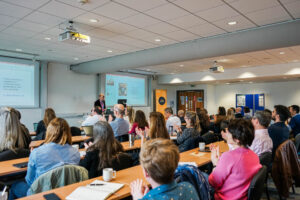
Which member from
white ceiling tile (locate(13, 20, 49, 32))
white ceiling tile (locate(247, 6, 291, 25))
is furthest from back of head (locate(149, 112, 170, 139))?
white ceiling tile (locate(13, 20, 49, 32))

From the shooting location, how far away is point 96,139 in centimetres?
236

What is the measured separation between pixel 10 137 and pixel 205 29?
3.98 m

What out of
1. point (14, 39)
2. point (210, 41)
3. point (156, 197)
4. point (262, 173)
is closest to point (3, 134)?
point (156, 197)

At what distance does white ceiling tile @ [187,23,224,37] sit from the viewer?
14.9 feet

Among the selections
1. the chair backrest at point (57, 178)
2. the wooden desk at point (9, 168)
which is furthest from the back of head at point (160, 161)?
the wooden desk at point (9, 168)

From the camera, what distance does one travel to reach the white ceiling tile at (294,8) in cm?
352

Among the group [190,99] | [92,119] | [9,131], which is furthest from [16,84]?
[190,99]

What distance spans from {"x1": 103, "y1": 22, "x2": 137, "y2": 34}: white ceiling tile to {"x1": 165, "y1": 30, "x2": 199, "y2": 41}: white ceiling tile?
36.7 inches

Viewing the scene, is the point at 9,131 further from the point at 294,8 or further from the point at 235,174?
the point at 294,8

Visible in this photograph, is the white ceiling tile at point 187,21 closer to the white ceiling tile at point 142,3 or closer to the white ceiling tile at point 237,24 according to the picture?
the white ceiling tile at point 237,24

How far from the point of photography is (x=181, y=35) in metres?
5.17

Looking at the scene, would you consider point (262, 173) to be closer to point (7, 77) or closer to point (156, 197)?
point (156, 197)

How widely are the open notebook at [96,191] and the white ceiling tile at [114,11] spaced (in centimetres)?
274

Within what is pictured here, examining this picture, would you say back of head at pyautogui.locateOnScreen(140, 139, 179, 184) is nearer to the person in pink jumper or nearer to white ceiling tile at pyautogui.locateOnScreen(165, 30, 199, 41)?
the person in pink jumper
